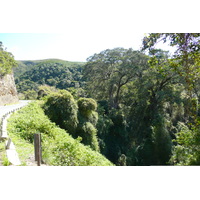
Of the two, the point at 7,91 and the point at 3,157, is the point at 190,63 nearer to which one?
the point at 3,157

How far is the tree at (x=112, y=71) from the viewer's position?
50.5ft

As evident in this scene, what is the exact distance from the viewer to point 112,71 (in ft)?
53.0

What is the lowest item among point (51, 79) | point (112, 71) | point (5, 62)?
point (51, 79)

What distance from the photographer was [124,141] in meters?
14.7

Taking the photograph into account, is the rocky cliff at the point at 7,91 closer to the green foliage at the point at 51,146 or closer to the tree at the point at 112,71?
the tree at the point at 112,71

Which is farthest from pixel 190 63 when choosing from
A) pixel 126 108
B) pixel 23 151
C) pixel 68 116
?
pixel 126 108

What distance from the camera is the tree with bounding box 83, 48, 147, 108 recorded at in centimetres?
1538

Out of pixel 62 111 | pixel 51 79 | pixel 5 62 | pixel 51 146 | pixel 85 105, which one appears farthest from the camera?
pixel 51 79

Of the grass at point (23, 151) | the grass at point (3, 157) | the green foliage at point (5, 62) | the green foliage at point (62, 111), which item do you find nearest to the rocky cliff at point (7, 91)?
the green foliage at point (5, 62)

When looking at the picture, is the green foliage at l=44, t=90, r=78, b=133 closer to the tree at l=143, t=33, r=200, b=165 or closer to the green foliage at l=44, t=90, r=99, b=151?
the green foliage at l=44, t=90, r=99, b=151
